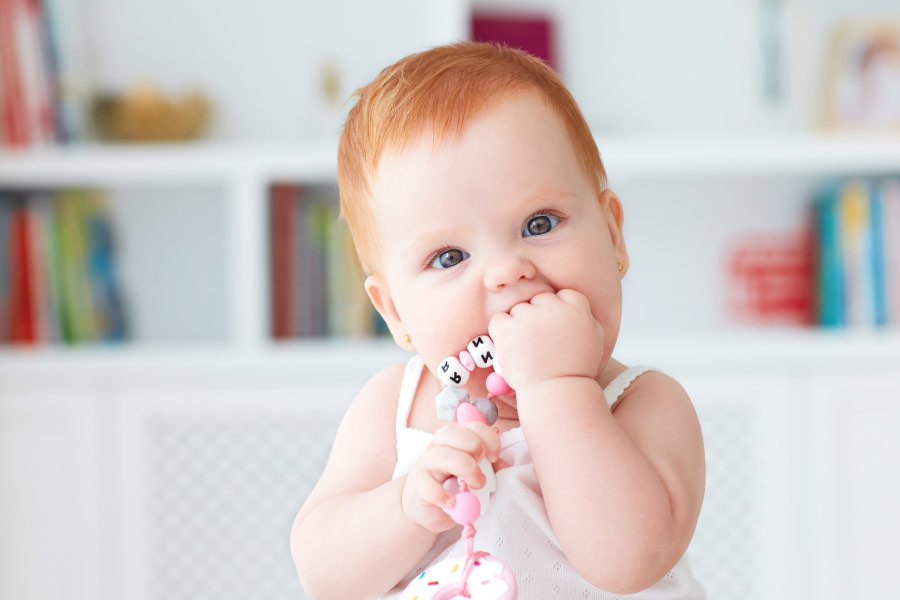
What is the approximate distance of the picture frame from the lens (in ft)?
7.54

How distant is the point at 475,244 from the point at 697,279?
1.99 m

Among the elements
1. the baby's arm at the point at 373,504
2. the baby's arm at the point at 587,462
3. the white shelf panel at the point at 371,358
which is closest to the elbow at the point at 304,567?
the baby's arm at the point at 373,504

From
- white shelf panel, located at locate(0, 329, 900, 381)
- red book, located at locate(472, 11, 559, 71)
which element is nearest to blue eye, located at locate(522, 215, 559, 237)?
white shelf panel, located at locate(0, 329, 900, 381)

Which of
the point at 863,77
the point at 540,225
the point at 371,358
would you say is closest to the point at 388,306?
the point at 540,225

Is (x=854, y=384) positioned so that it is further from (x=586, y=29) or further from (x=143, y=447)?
(x=143, y=447)

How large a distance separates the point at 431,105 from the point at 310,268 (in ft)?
5.12

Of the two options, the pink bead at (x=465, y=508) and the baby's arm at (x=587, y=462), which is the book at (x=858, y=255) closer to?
the baby's arm at (x=587, y=462)

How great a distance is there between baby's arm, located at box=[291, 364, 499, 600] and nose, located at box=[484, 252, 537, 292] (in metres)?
0.11

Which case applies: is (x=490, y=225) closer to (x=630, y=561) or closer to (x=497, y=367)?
(x=497, y=367)

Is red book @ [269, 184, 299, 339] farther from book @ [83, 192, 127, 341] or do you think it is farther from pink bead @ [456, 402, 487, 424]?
pink bead @ [456, 402, 487, 424]

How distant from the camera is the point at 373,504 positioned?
27.0 inches

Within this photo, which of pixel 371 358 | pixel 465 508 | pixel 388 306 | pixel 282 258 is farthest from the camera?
pixel 282 258

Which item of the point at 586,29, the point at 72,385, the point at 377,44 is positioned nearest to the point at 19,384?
the point at 72,385

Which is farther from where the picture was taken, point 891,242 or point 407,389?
point 891,242
